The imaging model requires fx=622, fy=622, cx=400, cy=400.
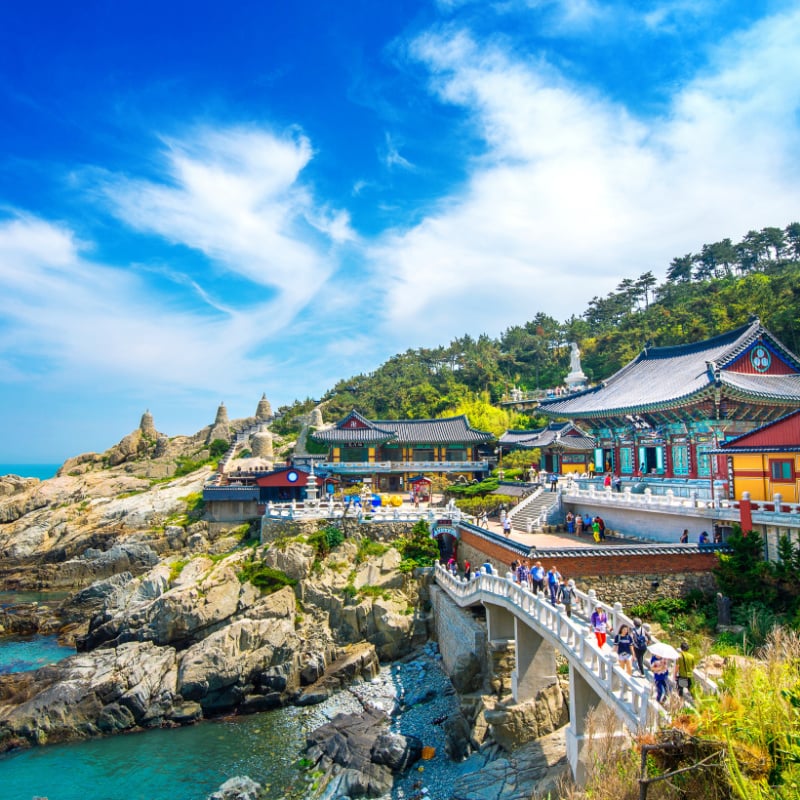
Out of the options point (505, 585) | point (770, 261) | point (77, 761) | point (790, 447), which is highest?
point (770, 261)

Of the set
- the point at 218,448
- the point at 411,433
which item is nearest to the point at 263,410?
the point at 218,448

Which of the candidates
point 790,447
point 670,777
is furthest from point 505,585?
point 670,777

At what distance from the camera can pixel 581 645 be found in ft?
48.7

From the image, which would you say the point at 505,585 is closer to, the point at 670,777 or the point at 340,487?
the point at 670,777

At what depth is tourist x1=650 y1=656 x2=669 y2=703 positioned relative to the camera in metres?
11.2

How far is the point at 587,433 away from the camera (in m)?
40.0

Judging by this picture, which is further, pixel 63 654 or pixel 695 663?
pixel 63 654

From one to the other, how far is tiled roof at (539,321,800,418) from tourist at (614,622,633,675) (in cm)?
1687

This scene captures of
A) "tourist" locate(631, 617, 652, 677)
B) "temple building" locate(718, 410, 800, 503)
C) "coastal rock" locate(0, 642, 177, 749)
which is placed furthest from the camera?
"coastal rock" locate(0, 642, 177, 749)

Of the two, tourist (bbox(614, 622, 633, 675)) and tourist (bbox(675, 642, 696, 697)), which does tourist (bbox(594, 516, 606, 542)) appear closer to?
tourist (bbox(614, 622, 633, 675))

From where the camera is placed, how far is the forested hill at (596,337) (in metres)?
72.6

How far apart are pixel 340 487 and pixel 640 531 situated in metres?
29.4

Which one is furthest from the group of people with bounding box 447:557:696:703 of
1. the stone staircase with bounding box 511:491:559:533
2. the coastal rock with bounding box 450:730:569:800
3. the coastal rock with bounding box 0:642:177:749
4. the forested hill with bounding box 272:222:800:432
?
the forested hill with bounding box 272:222:800:432

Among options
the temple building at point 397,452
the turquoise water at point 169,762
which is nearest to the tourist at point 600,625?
the turquoise water at point 169,762
